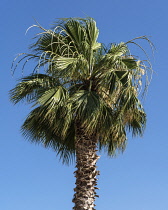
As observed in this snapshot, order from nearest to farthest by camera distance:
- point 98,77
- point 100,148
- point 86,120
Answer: point 86,120 < point 98,77 < point 100,148

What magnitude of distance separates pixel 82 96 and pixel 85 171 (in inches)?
76.8

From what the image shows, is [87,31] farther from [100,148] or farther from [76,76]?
[100,148]

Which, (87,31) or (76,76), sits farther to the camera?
(87,31)

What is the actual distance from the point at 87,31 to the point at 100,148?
340 cm

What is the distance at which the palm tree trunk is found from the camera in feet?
43.9

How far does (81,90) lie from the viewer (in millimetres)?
14008

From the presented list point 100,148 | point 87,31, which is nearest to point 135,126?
point 100,148

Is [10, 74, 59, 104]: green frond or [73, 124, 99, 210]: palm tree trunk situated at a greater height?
[10, 74, 59, 104]: green frond

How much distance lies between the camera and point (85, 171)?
44.7ft

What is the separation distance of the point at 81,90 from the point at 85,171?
7.02 ft

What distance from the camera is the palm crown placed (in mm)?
13688

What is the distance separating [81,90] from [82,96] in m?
0.26

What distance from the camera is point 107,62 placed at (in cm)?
1407

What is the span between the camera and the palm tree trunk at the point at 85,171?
43.9 ft
